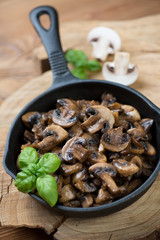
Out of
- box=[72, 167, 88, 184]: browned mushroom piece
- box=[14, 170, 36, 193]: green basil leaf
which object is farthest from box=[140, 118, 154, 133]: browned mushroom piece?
box=[14, 170, 36, 193]: green basil leaf

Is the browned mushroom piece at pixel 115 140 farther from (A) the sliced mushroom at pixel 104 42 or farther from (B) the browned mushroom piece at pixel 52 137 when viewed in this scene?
(A) the sliced mushroom at pixel 104 42

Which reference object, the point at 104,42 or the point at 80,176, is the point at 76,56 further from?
the point at 80,176

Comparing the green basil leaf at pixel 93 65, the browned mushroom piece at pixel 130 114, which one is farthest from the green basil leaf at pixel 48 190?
the green basil leaf at pixel 93 65

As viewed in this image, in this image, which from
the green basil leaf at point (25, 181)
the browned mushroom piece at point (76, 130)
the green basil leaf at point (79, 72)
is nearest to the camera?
the green basil leaf at point (25, 181)

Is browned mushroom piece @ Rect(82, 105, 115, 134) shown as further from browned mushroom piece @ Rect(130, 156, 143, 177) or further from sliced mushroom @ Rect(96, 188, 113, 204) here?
sliced mushroom @ Rect(96, 188, 113, 204)

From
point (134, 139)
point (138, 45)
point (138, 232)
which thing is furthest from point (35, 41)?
point (138, 232)
